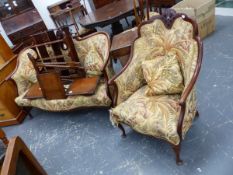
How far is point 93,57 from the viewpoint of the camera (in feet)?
7.82

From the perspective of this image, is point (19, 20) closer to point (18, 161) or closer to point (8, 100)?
point (8, 100)

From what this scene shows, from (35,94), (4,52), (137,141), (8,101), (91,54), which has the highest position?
(4,52)

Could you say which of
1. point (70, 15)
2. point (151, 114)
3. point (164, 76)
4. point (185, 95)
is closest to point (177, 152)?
point (151, 114)

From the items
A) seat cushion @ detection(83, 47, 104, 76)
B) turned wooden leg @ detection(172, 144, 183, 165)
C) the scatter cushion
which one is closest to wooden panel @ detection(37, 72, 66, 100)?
seat cushion @ detection(83, 47, 104, 76)

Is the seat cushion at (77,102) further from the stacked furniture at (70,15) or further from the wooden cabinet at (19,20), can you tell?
the wooden cabinet at (19,20)

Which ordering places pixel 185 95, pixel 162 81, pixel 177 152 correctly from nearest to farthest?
pixel 185 95, pixel 177 152, pixel 162 81

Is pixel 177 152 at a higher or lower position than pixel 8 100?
lower

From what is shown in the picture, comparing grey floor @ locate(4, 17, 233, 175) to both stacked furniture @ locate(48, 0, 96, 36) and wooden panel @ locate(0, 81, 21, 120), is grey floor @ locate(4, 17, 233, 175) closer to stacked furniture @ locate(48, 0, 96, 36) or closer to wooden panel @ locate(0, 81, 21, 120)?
wooden panel @ locate(0, 81, 21, 120)

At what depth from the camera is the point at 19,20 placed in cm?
441

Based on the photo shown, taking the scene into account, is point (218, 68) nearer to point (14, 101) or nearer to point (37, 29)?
point (14, 101)

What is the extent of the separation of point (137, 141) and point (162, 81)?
2.04 feet

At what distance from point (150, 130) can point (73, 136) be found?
Result: 1016 mm

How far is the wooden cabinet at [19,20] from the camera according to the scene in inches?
168

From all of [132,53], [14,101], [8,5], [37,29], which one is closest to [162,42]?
[132,53]
